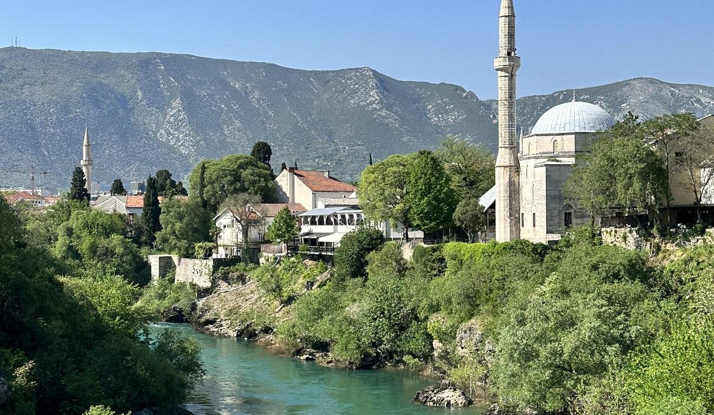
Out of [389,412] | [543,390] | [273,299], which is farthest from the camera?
[273,299]

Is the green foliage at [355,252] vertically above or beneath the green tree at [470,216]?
beneath

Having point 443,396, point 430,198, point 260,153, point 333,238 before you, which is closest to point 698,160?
point 443,396

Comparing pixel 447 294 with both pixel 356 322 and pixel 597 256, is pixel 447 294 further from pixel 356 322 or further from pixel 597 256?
pixel 597 256

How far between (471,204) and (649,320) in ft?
84.1

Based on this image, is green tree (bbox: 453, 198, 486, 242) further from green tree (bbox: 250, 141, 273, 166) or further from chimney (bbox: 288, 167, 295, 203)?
green tree (bbox: 250, 141, 273, 166)

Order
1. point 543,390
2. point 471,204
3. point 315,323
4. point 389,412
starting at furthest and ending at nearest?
point 471,204 → point 315,323 → point 389,412 → point 543,390

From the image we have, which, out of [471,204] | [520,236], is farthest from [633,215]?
[471,204]

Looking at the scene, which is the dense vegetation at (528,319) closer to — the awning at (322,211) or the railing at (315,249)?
the railing at (315,249)

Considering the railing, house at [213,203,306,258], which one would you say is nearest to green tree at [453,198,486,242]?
the railing

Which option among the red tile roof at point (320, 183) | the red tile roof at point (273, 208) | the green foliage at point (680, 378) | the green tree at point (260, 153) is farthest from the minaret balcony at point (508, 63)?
the green tree at point (260, 153)

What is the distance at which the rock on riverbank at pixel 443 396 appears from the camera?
45188 mm

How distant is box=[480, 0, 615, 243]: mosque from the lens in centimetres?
5772

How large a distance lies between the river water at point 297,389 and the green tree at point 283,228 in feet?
66.4

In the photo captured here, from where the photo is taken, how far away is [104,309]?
4694cm
